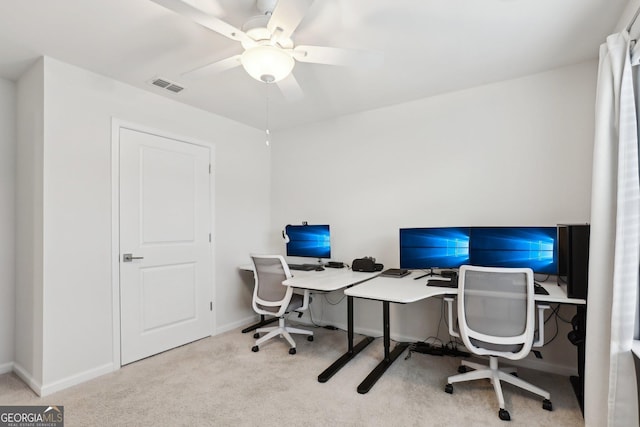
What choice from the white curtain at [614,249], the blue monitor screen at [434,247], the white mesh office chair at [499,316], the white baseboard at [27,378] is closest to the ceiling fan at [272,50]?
the white curtain at [614,249]

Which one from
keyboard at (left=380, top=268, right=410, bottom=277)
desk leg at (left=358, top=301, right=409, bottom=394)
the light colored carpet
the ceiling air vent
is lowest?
the light colored carpet

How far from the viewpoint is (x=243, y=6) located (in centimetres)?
177

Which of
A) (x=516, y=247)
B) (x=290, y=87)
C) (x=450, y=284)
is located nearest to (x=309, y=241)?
(x=450, y=284)

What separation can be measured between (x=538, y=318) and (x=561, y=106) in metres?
1.70

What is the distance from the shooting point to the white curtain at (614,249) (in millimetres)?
1638

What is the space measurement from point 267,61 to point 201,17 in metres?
0.38

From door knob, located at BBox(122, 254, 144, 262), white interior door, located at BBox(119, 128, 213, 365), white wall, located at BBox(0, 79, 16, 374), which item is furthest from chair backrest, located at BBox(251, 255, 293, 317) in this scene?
white wall, located at BBox(0, 79, 16, 374)

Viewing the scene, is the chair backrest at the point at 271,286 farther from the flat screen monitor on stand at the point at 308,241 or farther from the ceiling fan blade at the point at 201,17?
the ceiling fan blade at the point at 201,17

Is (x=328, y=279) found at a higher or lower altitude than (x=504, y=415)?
higher

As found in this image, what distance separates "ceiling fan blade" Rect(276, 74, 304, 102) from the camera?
80.8 inches

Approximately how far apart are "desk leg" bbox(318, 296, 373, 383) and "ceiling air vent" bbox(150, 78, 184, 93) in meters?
2.41

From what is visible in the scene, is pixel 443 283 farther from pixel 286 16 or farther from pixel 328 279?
pixel 286 16

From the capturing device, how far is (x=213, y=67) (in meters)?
1.95

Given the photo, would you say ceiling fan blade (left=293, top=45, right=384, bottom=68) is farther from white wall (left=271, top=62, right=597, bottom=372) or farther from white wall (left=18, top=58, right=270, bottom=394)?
white wall (left=18, top=58, right=270, bottom=394)
